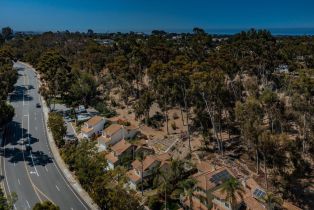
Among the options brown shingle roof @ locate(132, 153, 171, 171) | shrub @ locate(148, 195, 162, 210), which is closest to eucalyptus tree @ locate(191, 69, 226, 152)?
brown shingle roof @ locate(132, 153, 171, 171)

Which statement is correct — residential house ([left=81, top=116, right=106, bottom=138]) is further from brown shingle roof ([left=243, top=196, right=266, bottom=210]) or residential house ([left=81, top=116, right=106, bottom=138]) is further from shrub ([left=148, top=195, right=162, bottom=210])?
brown shingle roof ([left=243, top=196, right=266, bottom=210])

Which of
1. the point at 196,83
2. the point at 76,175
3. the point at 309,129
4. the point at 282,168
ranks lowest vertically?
the point at 76,175

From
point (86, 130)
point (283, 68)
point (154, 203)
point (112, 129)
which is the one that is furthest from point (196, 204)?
point (283, 68)

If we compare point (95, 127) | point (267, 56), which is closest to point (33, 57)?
point (95, 127)

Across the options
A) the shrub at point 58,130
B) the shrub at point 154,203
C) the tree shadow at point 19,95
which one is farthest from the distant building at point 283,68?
the tree shadow at point 19,95

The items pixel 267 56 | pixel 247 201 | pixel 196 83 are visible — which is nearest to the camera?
pixel 247 201

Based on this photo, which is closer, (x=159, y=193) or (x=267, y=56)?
(x=159, y=193)

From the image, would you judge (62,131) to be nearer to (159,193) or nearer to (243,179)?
(159,193)
